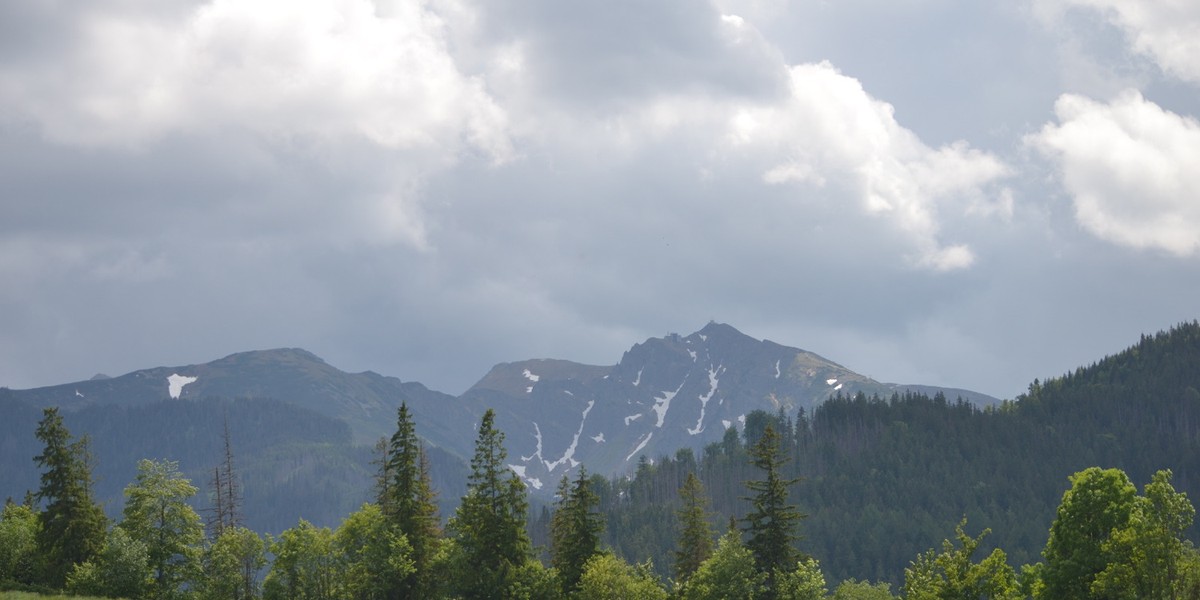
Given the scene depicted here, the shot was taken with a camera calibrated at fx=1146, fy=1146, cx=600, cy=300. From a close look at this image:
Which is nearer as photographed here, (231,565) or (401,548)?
(401,548)

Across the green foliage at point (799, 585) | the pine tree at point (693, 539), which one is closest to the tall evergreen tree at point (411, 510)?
the pine tree at point (693, 539)

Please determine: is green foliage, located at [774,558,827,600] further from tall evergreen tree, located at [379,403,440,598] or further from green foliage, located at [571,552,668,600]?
tall evergreen tree, located at [379,403,440,598]

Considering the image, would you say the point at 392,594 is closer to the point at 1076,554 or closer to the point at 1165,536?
the point at 1076,554

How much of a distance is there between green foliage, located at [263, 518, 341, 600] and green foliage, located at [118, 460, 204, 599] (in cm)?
677

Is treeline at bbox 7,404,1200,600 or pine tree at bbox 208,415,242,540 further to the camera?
pine tree at bbox 208,415,242,540

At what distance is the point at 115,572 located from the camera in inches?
3620

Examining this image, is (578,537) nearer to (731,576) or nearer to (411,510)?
(411,510)

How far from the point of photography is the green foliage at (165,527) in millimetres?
98312

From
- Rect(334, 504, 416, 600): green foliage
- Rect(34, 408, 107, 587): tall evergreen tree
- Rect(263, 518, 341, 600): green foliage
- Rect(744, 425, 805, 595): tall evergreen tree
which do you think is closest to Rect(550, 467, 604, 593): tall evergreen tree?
Rect(334, 504, 416, 600): green foliage

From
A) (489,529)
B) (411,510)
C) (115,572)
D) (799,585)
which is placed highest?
(411,510)

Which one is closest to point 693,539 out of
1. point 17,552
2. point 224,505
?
point 224,505

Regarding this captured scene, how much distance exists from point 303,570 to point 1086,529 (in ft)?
209

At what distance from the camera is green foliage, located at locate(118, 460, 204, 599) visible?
9831cm

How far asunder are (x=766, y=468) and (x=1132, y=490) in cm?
2884
